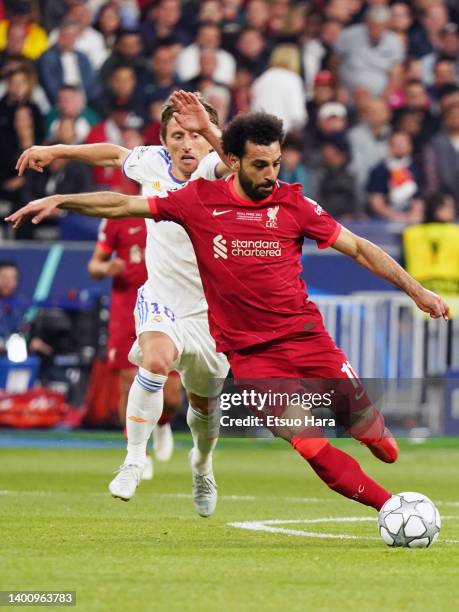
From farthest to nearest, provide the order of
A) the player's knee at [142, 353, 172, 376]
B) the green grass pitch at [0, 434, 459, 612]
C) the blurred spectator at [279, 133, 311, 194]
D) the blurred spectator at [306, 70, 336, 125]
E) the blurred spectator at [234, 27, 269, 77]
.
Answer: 1. the blurred spectator at [234, 27, 269, 77]
2. the blurred spectator at [306, 70, 336, 125]
3. the blurred spectator at [279, 133, 311, 194]
4. the player's knee at [142, 353, 172, 376]
5. the green grass pitch at [0, 434, 459, 612]

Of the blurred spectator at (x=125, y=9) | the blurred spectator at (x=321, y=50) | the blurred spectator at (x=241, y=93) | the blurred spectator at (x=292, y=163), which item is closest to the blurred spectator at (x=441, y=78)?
the blurred spectator at (x=321, y=50)

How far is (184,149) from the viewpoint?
31.4ft

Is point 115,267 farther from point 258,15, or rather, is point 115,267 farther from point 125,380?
point 258,15

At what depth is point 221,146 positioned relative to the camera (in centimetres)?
830

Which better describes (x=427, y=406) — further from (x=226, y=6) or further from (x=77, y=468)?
(x=226, y=6)

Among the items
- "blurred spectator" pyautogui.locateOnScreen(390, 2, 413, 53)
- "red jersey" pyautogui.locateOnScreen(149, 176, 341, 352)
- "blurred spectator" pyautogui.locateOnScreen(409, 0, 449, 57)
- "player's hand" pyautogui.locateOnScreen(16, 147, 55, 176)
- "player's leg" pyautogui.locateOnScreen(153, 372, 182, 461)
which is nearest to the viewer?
"red jersey" pyautogui.locateOnScreen(149, 176, 341, 352)

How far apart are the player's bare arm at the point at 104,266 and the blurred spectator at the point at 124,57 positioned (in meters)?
7.83

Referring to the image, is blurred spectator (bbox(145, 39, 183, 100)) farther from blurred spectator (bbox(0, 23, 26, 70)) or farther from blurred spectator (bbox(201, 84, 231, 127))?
blurred spectator (bbox(0, 23, 26, 70))

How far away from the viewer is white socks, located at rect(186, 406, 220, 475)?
9344 millimetres

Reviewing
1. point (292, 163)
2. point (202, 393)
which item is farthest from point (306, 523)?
point (292, 163)

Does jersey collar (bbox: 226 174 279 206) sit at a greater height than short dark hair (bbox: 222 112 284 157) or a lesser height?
lesser

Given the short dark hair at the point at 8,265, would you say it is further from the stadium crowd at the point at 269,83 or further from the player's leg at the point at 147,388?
the player's leg at the point at 147,388

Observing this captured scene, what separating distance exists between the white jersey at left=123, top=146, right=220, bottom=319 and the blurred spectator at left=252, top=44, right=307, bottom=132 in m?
10.7

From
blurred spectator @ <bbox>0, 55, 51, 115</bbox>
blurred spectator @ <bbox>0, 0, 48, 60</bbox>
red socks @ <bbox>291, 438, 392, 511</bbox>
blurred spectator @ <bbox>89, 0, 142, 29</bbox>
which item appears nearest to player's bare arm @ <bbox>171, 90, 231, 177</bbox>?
red socks @ <bbox>291, 438, 392, 511</bbox>
